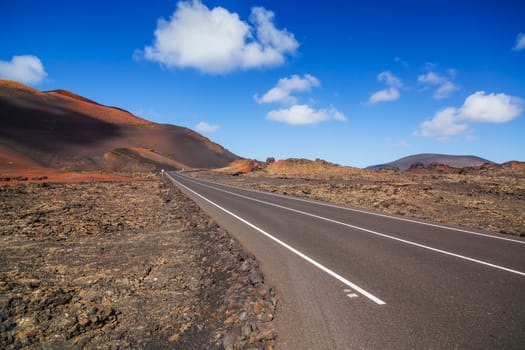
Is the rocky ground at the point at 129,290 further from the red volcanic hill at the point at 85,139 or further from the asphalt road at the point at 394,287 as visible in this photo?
the red volcanic hill at the point at 85,139

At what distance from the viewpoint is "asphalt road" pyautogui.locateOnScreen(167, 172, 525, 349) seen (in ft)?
12.5

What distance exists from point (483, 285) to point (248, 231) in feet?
23.5

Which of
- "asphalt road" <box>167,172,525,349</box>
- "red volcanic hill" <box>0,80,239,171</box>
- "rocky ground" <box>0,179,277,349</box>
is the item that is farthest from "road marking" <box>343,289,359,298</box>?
"red volcanic hill" <box>0,80,239,171</box>

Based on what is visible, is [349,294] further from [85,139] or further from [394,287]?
[85,139]

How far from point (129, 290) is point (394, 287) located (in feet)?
17.2

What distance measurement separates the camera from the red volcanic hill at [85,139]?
247 feet

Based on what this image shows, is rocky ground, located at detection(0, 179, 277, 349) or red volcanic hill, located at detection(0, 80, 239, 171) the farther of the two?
red volcanic hill, located at detection(0, 80, 239, 171)

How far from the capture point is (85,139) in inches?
3991

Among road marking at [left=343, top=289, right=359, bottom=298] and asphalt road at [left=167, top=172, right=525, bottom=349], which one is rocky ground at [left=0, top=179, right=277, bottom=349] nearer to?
asphalt road at [left=167, top=172, right=525, bottom=349]

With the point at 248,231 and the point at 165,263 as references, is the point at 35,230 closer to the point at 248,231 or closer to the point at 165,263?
the point at 165,263

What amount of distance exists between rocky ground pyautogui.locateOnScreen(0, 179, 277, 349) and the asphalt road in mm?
644

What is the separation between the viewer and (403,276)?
600cm

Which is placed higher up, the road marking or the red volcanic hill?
the red volcanic hill

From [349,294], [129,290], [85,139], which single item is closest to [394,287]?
[349,294]
